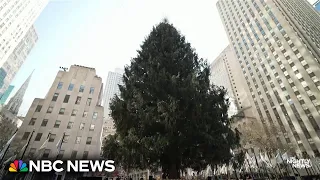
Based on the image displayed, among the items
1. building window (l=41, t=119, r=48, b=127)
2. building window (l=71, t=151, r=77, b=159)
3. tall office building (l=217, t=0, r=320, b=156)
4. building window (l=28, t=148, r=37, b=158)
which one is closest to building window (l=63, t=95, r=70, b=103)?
building window (l=41, t=119, r=48, b=127)

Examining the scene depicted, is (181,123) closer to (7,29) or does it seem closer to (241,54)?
(241,54)

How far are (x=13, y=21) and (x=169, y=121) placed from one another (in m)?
114

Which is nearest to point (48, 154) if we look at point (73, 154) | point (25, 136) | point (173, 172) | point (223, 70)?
point (73, 154)

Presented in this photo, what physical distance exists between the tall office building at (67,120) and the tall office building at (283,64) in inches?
1601

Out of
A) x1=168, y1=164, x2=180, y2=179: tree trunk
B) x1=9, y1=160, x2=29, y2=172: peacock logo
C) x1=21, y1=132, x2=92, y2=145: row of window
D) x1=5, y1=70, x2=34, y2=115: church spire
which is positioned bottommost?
x1=168, y1=164, x2=180, y2=179: tree trunk

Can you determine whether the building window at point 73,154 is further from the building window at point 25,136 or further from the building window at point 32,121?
the building window at point 32,121

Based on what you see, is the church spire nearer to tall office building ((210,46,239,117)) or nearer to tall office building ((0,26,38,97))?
tall office building ((0,26,38,97))

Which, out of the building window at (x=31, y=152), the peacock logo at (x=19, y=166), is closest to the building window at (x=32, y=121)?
the building window at (x=31, y=152)

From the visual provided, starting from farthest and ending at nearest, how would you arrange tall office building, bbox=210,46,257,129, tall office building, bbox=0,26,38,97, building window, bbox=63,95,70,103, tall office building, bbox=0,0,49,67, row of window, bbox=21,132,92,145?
1. tall office building, bbox=0,26,38,97
2. tall office building, bbox=0,0,49,67
3. tall office building, bbox=210,46,257,129
4. building window, bbox=63,95,70,103
5. row of window, bbox=21,132,92,145

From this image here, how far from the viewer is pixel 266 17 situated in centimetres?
5844

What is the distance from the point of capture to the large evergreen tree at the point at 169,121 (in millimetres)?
9977

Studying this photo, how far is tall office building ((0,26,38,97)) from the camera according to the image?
3898 inches

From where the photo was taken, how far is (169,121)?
9.84 metres

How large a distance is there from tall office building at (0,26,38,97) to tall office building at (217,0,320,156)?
395 feet
